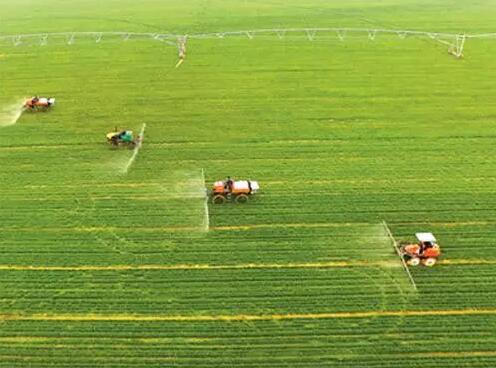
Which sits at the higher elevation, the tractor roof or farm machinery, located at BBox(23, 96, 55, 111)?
farm machinery, located at BBox(23, 96, 55, 111)

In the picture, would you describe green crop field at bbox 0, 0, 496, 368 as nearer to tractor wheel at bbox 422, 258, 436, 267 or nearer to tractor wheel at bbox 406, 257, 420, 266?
tractor wheel at bbox 406, 257, 420, 266

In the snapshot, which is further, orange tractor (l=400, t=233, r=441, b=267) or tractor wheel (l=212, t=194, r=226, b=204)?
tractor wheel (l=212, t=194, r=226, b=204)

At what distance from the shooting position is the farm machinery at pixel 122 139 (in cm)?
2852

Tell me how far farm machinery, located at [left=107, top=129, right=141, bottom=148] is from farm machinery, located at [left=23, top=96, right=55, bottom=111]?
6.29 metres

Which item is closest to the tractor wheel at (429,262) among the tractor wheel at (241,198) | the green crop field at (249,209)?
the green crop field at (249,209)

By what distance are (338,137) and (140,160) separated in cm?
1063

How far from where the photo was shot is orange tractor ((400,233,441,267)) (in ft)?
67.3

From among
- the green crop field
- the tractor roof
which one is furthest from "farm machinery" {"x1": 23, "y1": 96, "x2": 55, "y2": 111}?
the tractor roof

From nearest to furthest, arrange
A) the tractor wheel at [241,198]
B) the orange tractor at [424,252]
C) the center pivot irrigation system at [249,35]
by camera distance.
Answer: the orange tractor at [424,252]
the tractor wheel at [241,198]
the center pivot irrigation system at [249,35]

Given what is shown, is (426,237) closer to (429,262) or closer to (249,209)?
(429,262)

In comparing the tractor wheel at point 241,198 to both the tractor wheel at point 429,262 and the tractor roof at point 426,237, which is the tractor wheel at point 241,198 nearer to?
the tractor roof at point 426,237

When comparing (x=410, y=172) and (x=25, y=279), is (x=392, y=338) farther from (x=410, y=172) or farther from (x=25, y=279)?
(x=25, y=279)

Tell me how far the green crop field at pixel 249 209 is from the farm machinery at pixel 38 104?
0.70m

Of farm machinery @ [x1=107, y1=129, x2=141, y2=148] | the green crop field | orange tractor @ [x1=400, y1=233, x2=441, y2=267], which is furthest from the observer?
farm machinery @ [x1=107, y1=129, x2=141, y2=148]
